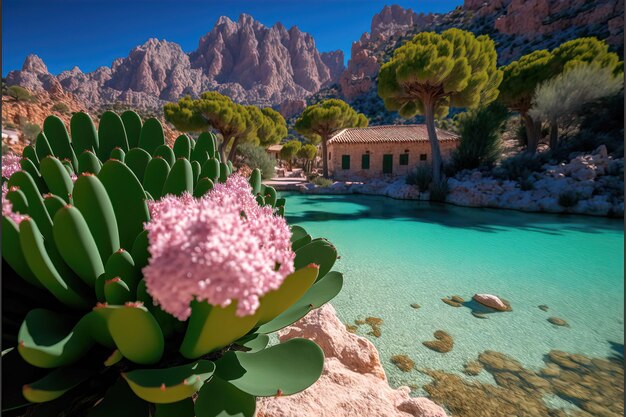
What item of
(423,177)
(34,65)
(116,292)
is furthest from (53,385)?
(34,65)

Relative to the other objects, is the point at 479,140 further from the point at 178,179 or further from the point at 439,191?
the point at 178,179

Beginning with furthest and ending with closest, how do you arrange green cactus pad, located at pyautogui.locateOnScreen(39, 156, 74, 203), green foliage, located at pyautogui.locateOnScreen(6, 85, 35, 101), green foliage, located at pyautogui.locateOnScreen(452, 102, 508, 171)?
1. green foliage, located at pyautogui.locateOnScreen(6, 85, 35, 101)
2. green foliage, located at pyautogui.locateOnScreen(452, 102, 508, 171)
3. green cactus pad, located at pyautogui.locateOnScreen(39, 156, 74, 203)

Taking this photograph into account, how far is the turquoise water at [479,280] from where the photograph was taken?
2.76 meters

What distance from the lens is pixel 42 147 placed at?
152cm

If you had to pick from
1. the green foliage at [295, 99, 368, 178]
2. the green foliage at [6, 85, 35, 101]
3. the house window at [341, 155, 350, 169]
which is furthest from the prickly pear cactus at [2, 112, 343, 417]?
the green foliage at [6, 85, 35, 101]

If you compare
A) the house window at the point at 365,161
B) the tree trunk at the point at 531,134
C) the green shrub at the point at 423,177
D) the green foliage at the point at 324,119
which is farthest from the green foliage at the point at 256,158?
the tree trunk at the point at 531,134

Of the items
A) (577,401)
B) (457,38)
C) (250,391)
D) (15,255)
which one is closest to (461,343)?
(577,401)

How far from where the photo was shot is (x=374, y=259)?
17.5ft

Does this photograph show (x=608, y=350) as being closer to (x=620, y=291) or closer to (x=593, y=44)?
(x=620, y=291)

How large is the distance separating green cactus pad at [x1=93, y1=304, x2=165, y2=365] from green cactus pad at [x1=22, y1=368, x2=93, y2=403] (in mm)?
156

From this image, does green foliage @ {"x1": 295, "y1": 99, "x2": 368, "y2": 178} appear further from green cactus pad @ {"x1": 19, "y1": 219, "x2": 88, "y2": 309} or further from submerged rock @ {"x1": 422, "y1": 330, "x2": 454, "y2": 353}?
green cactus pad @ {"x1": 19, "y1": 219, "x2": 88, "y2": 309}

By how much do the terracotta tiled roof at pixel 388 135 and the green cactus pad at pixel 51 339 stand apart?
1865cm

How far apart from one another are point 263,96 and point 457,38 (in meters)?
86.2

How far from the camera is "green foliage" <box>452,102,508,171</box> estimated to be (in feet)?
42.4
